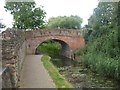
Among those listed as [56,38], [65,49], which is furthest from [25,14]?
[65,49]

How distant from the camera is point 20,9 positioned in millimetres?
38594

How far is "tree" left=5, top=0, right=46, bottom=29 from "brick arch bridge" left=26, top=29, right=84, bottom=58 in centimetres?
297

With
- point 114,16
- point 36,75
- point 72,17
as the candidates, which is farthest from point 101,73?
point 72,17

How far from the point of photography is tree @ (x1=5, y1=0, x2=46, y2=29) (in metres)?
38.0

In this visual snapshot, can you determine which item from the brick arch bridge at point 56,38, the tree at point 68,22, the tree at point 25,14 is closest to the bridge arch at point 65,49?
the brick arch bridge at point 56,38

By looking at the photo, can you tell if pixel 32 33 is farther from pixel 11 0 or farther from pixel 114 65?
pixel 114 65

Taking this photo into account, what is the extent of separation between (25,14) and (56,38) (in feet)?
16.3

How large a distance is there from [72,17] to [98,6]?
74.6 ft

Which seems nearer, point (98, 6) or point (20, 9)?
point (98, 6)

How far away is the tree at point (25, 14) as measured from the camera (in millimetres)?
38034

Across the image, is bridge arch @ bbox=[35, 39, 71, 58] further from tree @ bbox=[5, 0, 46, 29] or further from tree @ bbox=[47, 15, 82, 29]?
tree @ bbox=[47, 15, 82, 29]

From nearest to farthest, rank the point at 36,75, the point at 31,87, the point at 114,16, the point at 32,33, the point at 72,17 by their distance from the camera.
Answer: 1. the point at 31,87
2. the point at 36,75
3. the point at 114,16
4. the point at 32,33
5. the point at 72,17

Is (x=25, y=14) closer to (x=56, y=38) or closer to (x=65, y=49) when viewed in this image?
(x=56, y=38)

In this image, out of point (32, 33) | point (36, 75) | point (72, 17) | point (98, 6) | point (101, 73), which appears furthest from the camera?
point (72, 17)
